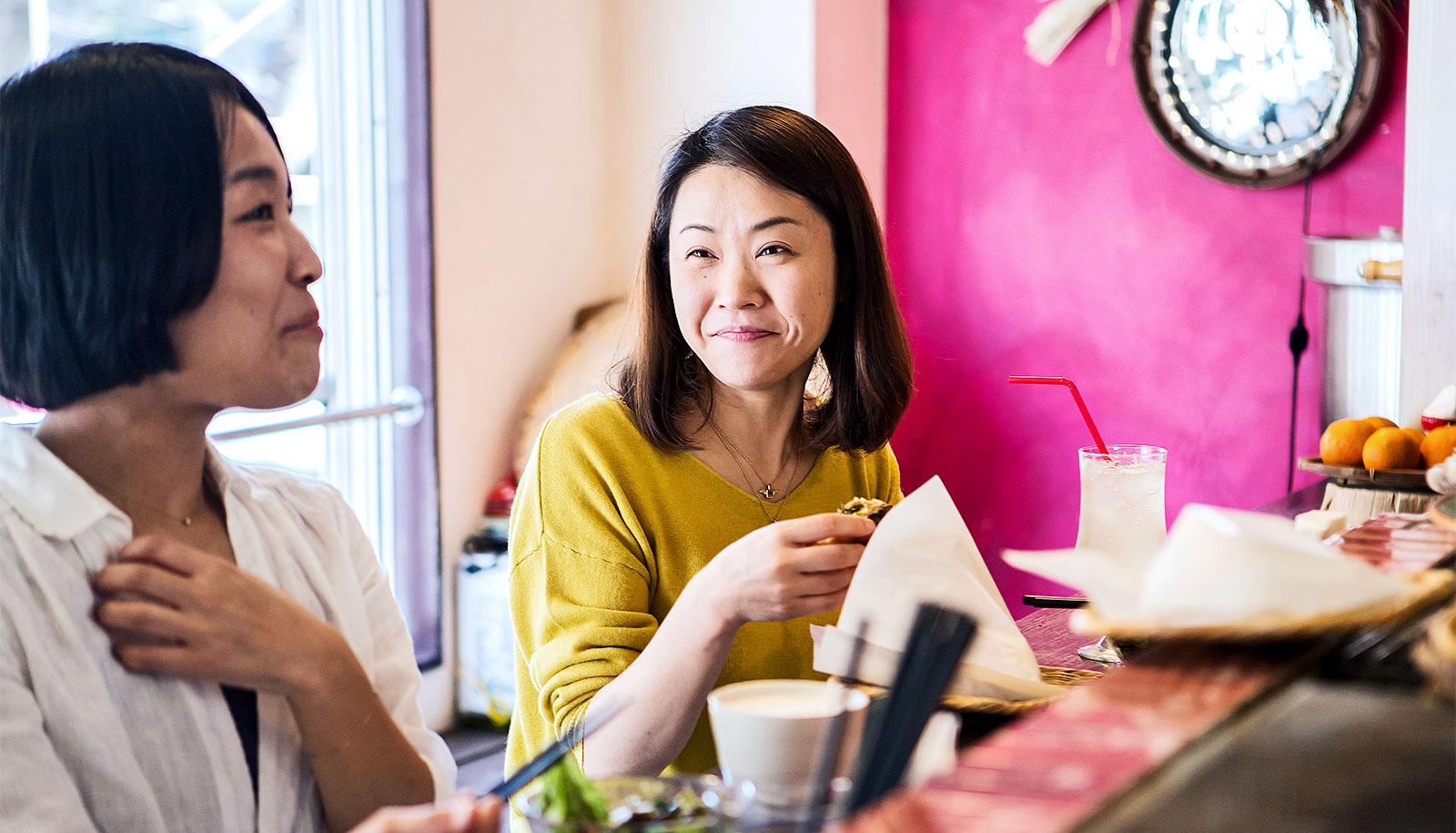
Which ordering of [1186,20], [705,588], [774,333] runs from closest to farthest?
[705,588] < [774,333] < [1186,20]

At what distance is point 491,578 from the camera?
3.70 m

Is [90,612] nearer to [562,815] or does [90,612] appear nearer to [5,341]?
[5,341]

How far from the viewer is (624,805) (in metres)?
0.82

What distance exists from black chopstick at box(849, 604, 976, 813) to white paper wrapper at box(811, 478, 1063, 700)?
1.30ft

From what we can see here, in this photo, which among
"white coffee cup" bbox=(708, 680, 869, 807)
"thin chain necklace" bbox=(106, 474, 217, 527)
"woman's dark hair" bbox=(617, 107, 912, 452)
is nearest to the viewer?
"white coffee cup" bbox=(708, 680, 869, 807)

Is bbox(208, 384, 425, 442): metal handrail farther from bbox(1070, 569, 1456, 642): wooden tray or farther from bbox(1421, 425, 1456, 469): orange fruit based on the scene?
bbox(1070, 569, 1456, 642): wooden tray

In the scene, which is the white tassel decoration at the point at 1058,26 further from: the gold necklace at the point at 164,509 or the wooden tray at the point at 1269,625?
the wooden tray at the point at 1269,625

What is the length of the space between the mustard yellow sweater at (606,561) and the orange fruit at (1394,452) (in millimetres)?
838

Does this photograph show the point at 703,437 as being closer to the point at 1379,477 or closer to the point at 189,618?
the point at 189,618

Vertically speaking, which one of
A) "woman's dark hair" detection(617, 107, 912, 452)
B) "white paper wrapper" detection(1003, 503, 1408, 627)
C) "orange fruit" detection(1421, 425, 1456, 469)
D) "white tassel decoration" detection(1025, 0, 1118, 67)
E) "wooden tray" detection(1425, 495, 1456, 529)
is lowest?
"orange fruit" detection(1421, 425, 1456, 469)

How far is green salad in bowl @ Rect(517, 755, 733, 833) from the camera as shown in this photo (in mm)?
759

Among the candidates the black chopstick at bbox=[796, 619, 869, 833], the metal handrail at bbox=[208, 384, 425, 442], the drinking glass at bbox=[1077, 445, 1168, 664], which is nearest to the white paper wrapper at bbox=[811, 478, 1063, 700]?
the drinking glass at bbox=[1077, 445, 1168, 664]

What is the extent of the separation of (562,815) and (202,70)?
0.79 metres

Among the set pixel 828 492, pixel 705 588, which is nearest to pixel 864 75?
pixel 828 492
